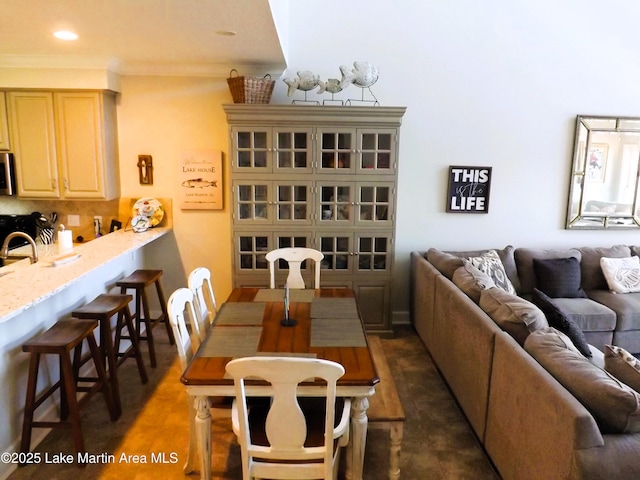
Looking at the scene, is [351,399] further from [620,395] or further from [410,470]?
[620,395]

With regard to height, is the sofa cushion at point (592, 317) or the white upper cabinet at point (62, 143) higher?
the white upper cabinet at point (62, 143)

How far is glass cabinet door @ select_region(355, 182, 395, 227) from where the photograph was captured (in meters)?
4.03

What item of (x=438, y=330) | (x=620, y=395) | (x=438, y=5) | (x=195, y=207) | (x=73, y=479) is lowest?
(x=73, y=479)

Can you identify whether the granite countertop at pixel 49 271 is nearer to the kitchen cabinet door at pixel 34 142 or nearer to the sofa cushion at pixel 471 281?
the kitchen cabinet door at pixel 34 142

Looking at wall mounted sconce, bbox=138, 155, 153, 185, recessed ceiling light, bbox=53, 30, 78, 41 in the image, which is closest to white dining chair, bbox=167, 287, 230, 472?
recessed ceiling light, bbox=53, 30, 78, 41

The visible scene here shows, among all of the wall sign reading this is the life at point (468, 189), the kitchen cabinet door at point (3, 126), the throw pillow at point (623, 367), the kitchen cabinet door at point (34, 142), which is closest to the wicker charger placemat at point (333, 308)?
the throw pillow at point (623, 367)

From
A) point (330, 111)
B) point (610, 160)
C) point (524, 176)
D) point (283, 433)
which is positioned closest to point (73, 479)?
point (283, 433)

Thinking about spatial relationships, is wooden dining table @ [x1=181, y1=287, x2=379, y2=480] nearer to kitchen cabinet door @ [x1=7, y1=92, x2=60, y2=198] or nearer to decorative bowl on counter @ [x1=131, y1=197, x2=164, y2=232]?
decorative bowl on counter @ [x1=131, y1=197, x2=164, y2=232]

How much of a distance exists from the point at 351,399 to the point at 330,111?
8.38ft

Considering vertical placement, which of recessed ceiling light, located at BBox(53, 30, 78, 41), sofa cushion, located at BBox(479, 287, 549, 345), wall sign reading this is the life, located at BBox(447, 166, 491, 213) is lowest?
sofa cushion, located at BBox(479, 287, 549, 345)

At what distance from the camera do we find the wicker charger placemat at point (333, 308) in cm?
269

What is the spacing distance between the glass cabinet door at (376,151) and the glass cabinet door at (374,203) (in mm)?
133

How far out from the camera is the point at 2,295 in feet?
7.47

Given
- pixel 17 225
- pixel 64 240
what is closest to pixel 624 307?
pixel 64 240
